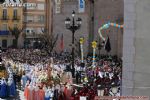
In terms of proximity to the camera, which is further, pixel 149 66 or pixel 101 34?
pixel 101 34

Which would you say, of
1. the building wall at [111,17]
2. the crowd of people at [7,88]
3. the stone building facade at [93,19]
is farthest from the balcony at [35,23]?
the crowd of people at [7,88]

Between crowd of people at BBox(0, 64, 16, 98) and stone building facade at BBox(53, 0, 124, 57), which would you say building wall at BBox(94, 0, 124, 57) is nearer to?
stone building facade at BBox(53, 0, 124, 57)

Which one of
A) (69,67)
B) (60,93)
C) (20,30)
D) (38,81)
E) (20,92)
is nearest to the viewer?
(60,93)

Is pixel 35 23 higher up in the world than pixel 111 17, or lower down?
lower down

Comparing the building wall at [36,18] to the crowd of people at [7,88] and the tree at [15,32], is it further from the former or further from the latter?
the crowd of people at [7,88]

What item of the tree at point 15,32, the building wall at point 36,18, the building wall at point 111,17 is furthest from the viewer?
the building wall at point 36,18

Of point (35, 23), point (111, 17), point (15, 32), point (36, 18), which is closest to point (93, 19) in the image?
→ point (111, 17)

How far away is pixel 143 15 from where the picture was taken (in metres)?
9.73

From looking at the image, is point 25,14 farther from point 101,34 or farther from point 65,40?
point 101,34

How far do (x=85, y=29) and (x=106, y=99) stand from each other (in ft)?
127

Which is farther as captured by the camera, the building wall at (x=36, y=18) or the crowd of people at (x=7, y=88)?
the building wall at (x=36, y=18)

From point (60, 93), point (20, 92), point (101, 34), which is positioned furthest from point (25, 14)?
point (60, 93)

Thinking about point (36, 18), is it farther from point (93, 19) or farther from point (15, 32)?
point (93, 19)

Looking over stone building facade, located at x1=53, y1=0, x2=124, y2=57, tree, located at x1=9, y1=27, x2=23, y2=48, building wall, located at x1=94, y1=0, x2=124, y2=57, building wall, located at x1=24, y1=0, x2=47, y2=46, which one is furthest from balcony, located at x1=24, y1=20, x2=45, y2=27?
building wall, located at x1=94, y1=0, x2=124, y2=57
